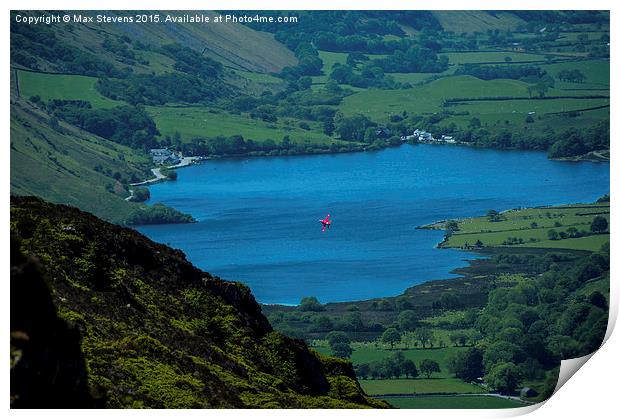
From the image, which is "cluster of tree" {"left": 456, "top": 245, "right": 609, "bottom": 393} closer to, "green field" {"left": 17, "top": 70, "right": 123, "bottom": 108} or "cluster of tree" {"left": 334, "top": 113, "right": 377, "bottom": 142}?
"cluster of tree" {"left": 334, "top": 113, "right": 377, "bottom": 142}

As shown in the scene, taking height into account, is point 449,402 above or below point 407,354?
below

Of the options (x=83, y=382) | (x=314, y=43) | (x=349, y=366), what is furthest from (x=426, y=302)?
(x=83, y=382)

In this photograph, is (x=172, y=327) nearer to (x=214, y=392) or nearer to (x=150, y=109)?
(x=214, y=392)

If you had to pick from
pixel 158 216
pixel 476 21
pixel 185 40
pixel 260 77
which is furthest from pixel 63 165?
pixel 476 21

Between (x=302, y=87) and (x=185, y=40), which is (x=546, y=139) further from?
(x=185, y=40)

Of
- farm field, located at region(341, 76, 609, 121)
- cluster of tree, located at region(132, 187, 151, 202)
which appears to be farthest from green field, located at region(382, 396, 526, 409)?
farm field, located at region(341, 76, 609, 121)
